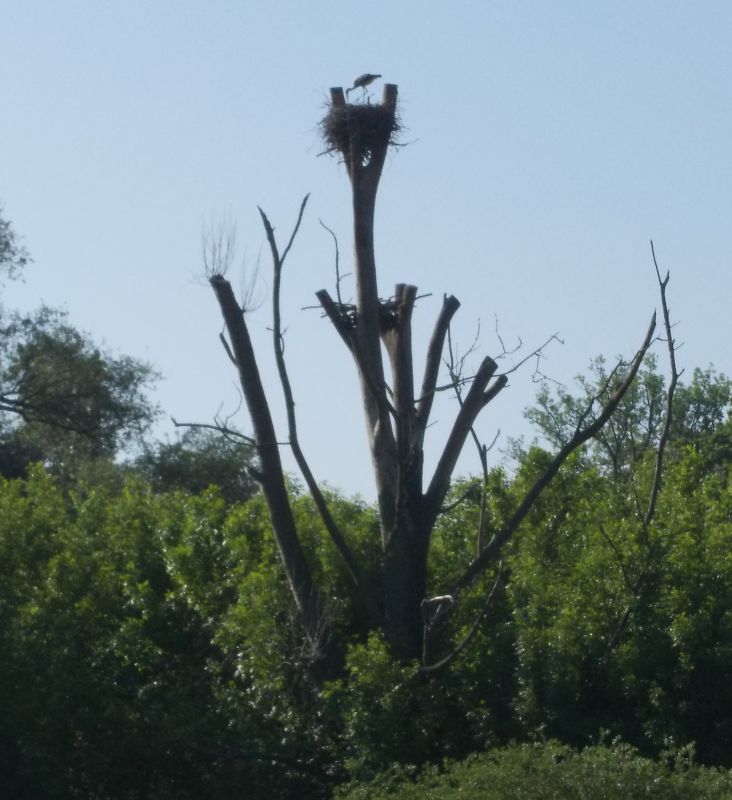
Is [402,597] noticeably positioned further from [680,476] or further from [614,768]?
[614,768]

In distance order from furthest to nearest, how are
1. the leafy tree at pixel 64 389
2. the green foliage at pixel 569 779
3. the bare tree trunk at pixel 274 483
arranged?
the leafy tree at pixel 64 389, the bare tree trunk at pixel 274 483, the green foliage at pixel 569 779

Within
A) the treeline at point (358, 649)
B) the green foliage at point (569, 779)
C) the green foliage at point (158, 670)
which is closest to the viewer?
the green foliage at point (569, 779)

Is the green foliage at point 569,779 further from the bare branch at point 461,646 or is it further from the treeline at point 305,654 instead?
the bare branch at point 461,646

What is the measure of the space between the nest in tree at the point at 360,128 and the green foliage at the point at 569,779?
20.4ft

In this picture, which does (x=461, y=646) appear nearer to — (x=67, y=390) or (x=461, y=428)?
(x=461, y=428)

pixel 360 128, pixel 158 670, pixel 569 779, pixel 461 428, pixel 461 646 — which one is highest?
pixel 360 128

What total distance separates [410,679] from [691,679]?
2.28m

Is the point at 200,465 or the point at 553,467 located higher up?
the point at 200,465

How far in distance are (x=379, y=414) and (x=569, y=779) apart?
4863mm

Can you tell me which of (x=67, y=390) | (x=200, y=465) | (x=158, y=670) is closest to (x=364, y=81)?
(x=158, y=670)

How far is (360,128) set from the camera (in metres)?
12.9

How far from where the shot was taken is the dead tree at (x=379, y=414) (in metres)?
12.1

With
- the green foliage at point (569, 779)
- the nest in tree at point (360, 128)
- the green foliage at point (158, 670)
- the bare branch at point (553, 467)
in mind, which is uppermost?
the nest in tree at point (360, 128)

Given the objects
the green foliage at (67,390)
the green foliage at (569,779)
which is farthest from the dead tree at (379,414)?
the green foliage at (67,390)
